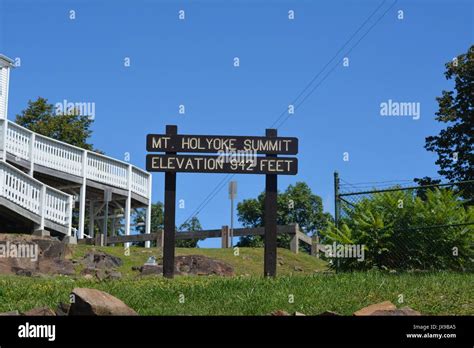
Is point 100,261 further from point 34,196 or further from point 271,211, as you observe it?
point 271,211

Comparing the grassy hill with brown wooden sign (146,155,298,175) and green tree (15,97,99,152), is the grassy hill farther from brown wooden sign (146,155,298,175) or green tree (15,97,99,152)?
green tree (15,97,99,152)

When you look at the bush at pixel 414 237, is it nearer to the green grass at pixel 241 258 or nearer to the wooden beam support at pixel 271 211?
the wooden beam support at pixel 271 211

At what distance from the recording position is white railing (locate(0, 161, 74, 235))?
25.1 m

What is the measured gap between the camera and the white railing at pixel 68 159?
2885 cm

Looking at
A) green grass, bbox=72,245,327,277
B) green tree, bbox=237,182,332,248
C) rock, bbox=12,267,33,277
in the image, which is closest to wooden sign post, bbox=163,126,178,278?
green grass, bbox=72,245,327,277

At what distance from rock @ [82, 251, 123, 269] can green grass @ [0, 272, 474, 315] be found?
5.89 meters

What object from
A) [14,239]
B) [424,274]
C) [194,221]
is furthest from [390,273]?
[194,221]

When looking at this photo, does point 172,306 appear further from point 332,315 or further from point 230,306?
point 332,315

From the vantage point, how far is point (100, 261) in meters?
22.2

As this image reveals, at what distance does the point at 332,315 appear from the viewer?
35.6 ft

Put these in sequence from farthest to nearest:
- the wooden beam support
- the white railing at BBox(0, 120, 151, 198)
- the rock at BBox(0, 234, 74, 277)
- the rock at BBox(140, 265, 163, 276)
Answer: the white railing at BBox(0, 120, 151, 198) < the rock at BBox(0, 234, 74, 277) < the rock at BBox(140, 265, 163, 276) < the wooden beam support

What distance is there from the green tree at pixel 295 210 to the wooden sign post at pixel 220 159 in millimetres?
33230

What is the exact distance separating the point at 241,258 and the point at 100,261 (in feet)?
14.7

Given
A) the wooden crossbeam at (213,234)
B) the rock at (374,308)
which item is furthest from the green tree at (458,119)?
the rock at (374,308)
